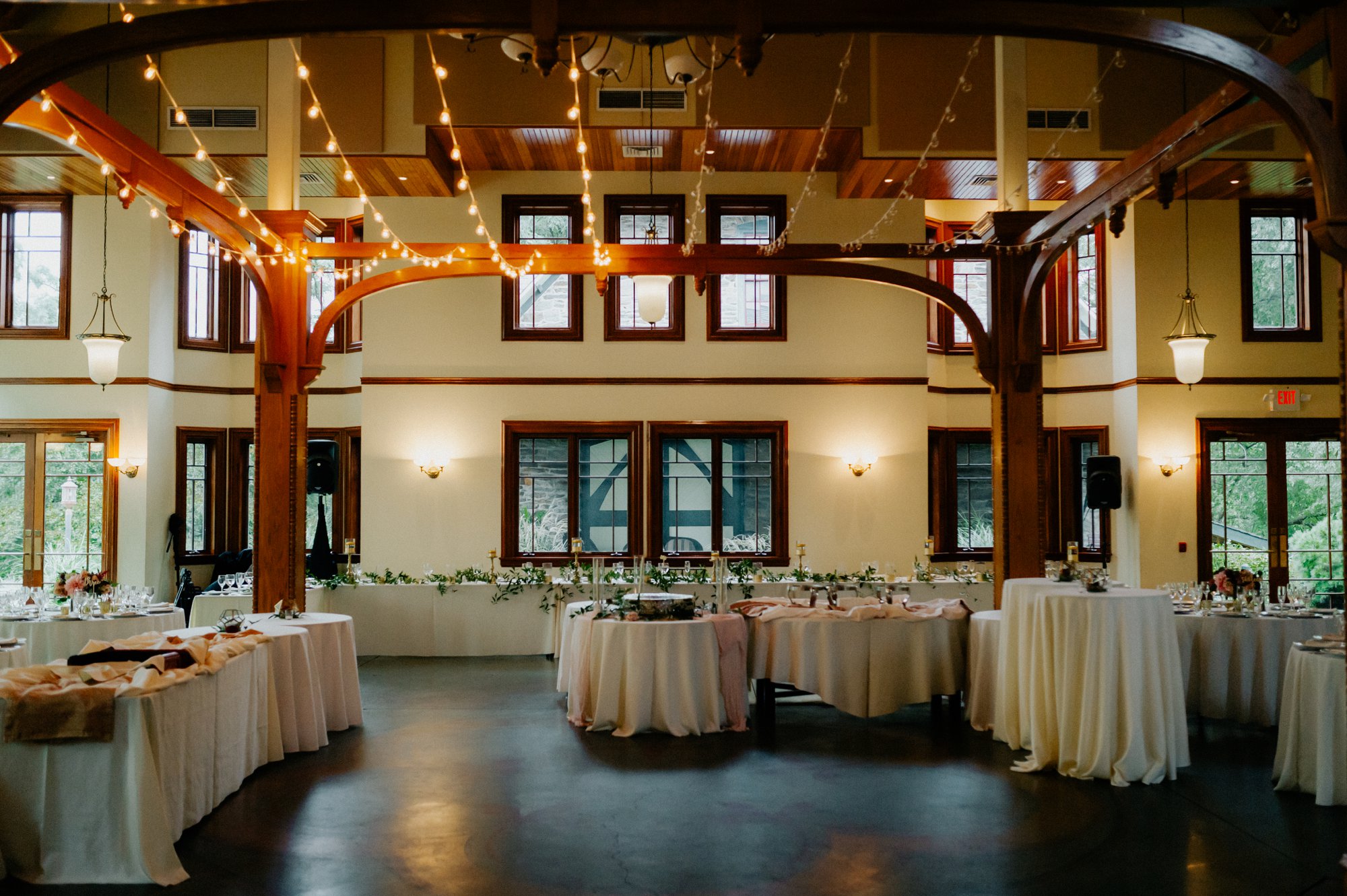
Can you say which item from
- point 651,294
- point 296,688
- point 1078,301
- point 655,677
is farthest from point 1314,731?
point 1078,301

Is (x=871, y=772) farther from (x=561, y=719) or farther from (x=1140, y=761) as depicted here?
(x=561, y=719)

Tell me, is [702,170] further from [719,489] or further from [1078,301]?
[1078,301]

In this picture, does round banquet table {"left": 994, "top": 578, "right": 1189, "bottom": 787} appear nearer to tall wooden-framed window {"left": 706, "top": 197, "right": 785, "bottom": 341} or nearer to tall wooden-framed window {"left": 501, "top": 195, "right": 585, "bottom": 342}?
tall wooden-framed window {"left": 706, "top": 197, "right": 785, "bottom": 341}

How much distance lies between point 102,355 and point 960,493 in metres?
9.75

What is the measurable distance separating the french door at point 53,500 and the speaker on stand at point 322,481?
296 cm

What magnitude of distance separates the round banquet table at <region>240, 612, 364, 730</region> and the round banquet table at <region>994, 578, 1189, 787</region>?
4.53 meters

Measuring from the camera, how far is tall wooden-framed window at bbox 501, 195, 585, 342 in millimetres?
12258

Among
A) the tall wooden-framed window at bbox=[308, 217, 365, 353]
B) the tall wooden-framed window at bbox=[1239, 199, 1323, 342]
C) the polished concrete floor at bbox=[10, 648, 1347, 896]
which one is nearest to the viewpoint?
the polished concrete floor at bbox=[10, 648, 1347, 896]

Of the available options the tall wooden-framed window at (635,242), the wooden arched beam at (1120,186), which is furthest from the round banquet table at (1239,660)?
the tall wooden-framed window at (635,242)

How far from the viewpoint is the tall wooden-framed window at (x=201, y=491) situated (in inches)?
510

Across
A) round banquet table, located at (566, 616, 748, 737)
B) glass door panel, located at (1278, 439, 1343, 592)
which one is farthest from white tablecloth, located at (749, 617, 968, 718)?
glass door panel, located at (1278, 439, 1343, 592)

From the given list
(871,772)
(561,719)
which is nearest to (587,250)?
(561,719)

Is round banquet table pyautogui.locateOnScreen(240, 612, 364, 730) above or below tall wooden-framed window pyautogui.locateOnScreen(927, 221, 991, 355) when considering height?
below

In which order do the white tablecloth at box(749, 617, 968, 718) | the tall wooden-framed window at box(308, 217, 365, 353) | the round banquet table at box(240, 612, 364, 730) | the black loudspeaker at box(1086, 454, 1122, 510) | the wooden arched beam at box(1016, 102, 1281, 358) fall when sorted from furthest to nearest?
the tall wooden-framed window at box(308, 217, 365, 353) < the black loudspeaker at box(1086, 454, 1122, 510) < the white tablecloth at box(749, 617, 968, 718) < the round banquet table at box(240, 612, 364, 730) < the wooden arched beam at box(1016, 102, 1281, 358)
